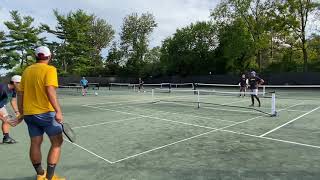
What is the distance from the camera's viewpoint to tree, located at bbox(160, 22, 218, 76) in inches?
2317

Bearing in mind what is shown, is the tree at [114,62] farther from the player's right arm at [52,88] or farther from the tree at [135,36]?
the player's right arm at [52,88]

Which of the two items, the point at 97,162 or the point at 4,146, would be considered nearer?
the point at 97,162

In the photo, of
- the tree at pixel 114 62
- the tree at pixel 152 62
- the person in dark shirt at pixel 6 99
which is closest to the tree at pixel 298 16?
the tree at pixel 152 62

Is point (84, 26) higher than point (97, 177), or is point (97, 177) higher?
point (84, 26)

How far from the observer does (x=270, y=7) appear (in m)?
50.3

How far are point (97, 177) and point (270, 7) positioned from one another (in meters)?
49.8

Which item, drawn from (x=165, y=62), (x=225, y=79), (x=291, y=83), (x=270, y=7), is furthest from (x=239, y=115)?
(x=165, y=62)

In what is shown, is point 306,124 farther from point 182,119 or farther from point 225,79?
point 225,79

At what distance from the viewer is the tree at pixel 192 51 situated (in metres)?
58.8

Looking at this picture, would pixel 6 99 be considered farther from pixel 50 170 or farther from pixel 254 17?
pixel 254 17

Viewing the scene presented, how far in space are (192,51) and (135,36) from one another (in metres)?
15.0

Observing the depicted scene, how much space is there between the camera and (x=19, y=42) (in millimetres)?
59062

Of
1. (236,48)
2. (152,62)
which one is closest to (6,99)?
(236,48)

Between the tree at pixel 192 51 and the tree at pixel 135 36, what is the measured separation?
906 centimetres
